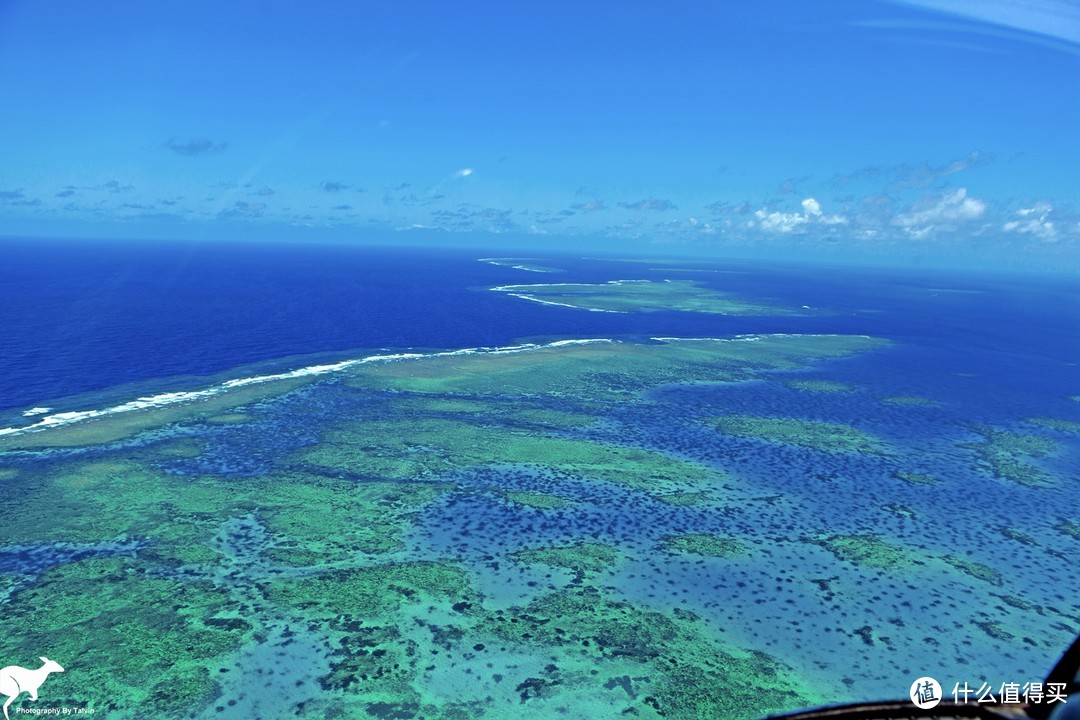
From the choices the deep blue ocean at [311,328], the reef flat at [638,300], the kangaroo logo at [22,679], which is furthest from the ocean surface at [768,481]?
the reef flat at [638,300]

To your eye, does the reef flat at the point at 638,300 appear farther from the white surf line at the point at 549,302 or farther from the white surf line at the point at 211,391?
the white surf line at the point at 211,391

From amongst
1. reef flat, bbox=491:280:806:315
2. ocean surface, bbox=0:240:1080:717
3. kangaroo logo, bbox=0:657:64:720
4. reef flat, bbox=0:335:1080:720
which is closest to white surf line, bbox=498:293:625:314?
reef flat, bbox=491:280:806:315

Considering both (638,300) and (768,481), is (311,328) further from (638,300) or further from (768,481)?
(638,300)

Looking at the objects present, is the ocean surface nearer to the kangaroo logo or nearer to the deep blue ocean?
the deep blue ocean

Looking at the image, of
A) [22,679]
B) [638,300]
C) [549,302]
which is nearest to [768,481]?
[22,679]

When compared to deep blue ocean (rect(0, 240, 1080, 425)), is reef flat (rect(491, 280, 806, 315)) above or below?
above

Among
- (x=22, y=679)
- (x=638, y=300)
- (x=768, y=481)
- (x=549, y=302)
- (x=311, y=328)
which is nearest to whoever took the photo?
(x=22, y=679)
